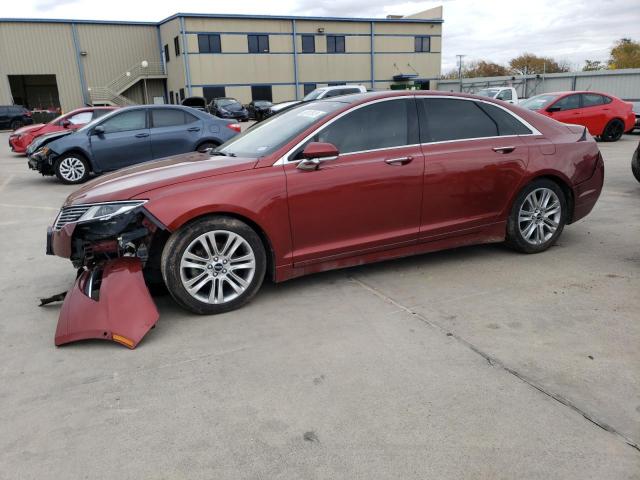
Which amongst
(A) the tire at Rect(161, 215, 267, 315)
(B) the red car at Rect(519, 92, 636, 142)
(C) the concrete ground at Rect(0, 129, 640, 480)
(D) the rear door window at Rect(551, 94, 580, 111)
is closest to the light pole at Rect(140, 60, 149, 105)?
(B) the red car at Rect(519, 92, 636, 142)

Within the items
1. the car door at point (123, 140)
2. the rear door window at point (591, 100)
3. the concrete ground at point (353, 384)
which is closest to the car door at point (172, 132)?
the car door at point (123, 140)

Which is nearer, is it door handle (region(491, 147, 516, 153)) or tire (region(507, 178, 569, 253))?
door handle (region(491, 147, 516, 153))

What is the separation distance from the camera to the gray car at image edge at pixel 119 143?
1063cm

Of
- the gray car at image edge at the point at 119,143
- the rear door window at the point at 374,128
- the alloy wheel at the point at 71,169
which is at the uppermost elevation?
the rear door window at the point at 374,128

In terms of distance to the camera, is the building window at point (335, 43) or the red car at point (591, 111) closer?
the red car at point (591, 111)

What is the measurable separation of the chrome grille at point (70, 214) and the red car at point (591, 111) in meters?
13.9

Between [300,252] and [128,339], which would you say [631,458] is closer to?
[300,252]

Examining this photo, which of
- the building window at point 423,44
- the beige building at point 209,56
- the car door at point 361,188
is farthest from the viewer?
the building window at point 423,44

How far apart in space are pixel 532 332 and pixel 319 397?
1.61m

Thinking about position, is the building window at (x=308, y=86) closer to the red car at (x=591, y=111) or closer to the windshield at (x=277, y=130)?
the red car at (x=591, y=111)

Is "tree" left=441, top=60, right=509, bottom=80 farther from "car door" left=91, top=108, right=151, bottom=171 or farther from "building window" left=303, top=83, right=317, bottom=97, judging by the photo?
"car door" left=91, top=108, right=151, bottom=171

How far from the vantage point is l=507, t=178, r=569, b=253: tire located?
515cm

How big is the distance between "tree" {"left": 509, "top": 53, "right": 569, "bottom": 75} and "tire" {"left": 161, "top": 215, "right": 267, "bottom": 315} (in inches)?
3198

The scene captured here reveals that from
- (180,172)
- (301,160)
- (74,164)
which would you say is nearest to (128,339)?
(180,172)
